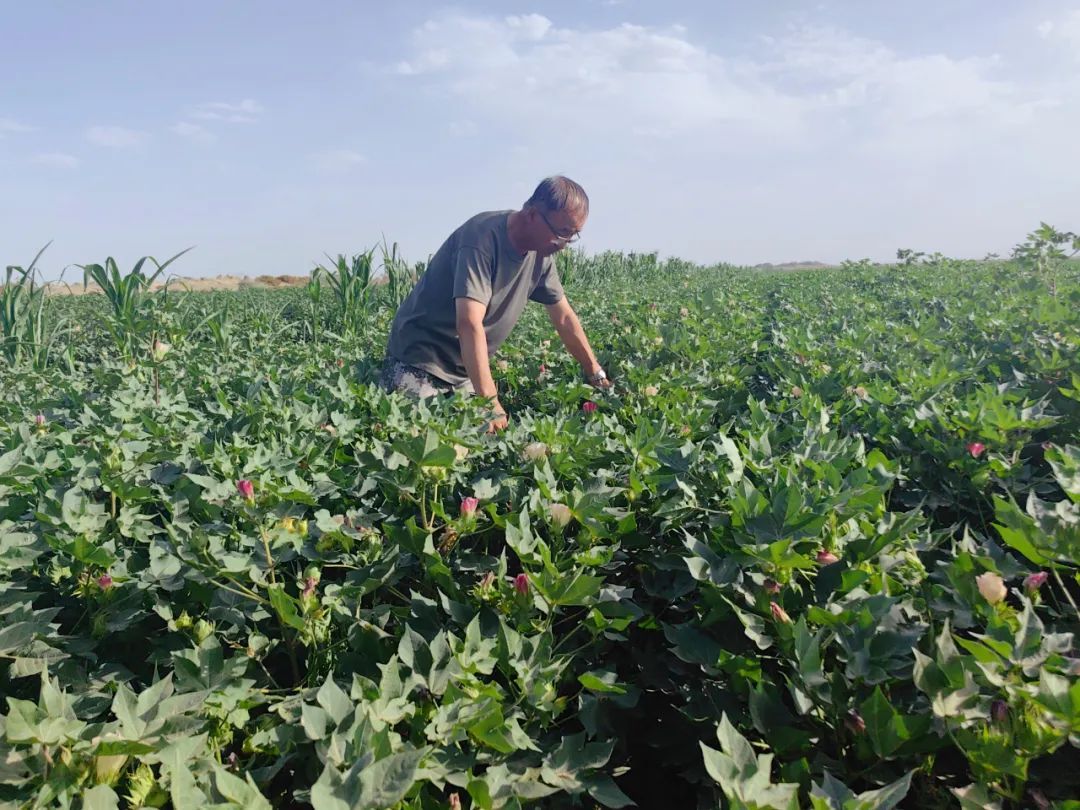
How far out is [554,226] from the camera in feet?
10.5

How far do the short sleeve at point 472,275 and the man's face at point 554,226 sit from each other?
270 mm

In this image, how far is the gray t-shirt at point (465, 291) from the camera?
325 cm

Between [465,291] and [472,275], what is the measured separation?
86 millimetres

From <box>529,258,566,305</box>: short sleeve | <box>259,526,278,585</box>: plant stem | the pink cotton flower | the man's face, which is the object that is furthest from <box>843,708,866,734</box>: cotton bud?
<box>529,258,566,305</box>: short sleeve

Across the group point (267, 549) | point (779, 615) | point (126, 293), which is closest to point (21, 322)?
point (126, 293)

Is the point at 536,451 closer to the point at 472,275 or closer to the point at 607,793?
the point at 607,793

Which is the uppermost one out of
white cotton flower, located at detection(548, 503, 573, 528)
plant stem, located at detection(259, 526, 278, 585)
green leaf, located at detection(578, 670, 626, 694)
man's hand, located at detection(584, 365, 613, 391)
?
man's hand, located at detection(584, 365, 613, 391)

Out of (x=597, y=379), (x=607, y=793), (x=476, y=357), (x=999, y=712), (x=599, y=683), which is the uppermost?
(x=476, y=357)

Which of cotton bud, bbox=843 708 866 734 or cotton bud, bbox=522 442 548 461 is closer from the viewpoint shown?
cotton bud, bbox=843 708 866 734

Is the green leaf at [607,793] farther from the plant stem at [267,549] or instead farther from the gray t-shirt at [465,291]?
the gray t-shirt at [465,291]

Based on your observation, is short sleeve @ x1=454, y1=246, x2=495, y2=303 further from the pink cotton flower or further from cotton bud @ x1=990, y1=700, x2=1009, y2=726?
cotton bud @ x1=990, y1=700, x2=1009, y2=726

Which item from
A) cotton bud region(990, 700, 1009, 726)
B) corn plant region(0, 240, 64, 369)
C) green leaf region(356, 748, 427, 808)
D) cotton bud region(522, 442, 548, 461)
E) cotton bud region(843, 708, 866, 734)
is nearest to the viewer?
green leaf region(356, 748, 427, 808)

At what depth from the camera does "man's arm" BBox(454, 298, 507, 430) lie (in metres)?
3.01

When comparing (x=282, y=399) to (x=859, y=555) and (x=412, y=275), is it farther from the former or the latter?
(x=412, y=275)
